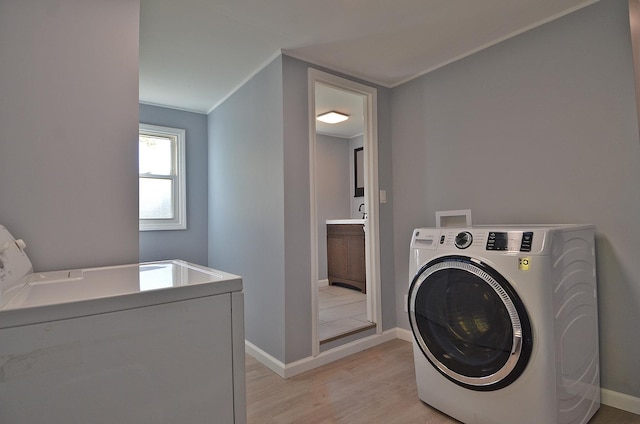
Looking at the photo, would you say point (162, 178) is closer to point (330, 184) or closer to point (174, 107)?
point (174, 107)

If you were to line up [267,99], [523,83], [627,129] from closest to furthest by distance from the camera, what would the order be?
[627,129] → [523,83] → [267,99]

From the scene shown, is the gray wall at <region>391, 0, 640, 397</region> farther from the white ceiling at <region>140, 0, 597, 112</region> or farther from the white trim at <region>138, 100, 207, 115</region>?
the white trim at <region>138, 100, 207, 115</region>

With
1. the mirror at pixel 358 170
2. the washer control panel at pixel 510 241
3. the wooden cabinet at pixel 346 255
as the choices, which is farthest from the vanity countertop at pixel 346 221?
the washer control panel at pixel 510 241

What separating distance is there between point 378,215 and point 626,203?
1557 millimetres

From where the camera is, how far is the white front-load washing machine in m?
1.36

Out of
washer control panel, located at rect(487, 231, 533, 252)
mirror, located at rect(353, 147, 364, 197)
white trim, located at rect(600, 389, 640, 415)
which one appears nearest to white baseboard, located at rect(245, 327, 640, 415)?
white trim, located at rect(600, 389, 640, 415)

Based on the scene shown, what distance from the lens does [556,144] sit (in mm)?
1965

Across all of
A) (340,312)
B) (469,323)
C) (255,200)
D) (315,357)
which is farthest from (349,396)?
(255,200)

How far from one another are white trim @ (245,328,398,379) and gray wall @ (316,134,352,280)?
2.16 m

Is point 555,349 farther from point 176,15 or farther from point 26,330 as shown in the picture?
point 176,15

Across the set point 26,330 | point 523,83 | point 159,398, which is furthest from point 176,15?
point 523,83

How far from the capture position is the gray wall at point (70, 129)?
117 cm

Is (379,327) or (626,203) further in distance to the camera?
(379,327)

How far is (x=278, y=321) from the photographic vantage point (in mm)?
2324
